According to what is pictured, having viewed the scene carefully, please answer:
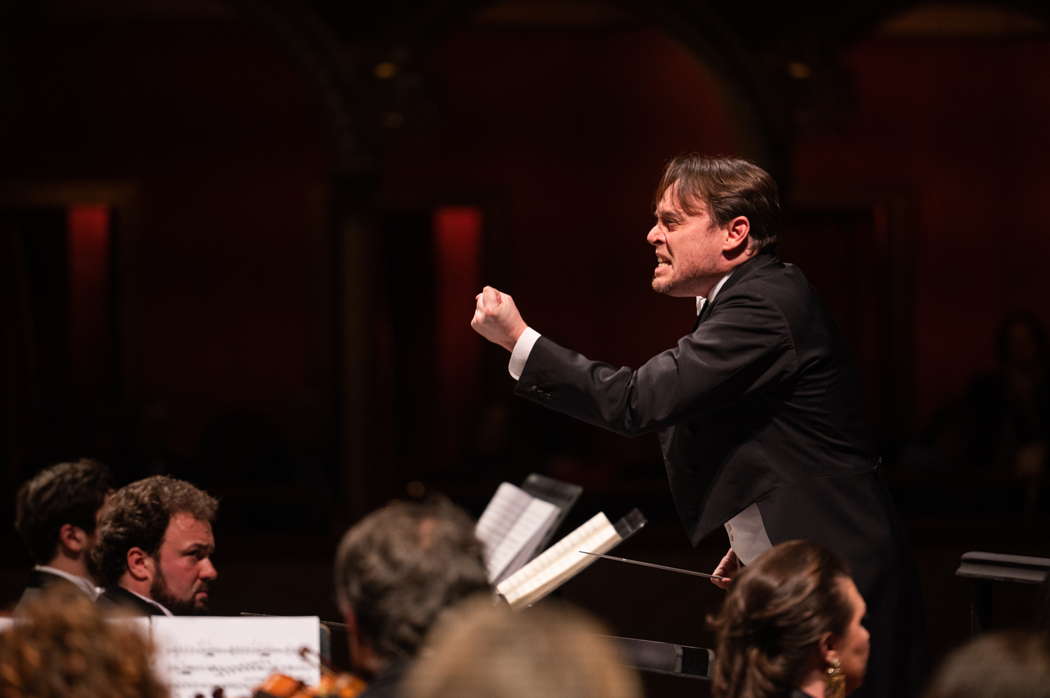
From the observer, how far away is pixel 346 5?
685 centimetres

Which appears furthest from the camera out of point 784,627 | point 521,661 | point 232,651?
point 232,651

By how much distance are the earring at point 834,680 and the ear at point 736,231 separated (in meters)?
0.83

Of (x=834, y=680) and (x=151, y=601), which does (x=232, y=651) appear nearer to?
(x=151, y=601)

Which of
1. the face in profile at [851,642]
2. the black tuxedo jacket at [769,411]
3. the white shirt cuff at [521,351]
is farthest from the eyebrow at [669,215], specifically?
the face in profile at [851,642]

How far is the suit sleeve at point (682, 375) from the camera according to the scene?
2.67 metres

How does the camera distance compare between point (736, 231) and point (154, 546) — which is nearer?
point (736, 231)

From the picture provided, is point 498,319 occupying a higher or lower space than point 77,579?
higher

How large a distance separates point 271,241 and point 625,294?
7.44 feet

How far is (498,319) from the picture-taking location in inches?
107

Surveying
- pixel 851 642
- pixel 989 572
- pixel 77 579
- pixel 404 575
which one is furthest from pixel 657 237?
pixel 77 579

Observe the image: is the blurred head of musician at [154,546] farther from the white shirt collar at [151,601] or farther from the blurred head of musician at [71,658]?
the blurred head of musician at [71,658]

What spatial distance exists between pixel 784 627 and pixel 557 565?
694 mm

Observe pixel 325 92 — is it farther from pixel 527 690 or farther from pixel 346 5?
pixel 527 690

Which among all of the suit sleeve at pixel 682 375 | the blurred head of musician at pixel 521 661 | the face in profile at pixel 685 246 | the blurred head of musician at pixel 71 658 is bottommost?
the blurred head of musician at pixel 71 658
